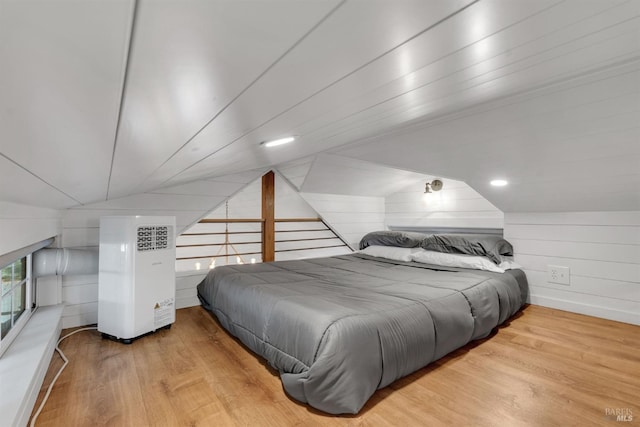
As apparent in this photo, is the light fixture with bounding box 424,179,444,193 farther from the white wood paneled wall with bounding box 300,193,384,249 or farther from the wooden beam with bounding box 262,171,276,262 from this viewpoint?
the wooden beam with bounding box 262,171,276,262

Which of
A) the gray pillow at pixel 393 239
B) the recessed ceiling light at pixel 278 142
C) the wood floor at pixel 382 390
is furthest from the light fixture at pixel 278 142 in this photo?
the gray pillow at pixel 393 239

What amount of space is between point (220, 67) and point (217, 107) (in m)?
0.21

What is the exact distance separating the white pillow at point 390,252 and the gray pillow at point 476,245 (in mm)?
369

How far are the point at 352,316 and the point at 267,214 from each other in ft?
8.18

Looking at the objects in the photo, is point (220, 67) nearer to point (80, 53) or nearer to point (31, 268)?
point (80, 53)

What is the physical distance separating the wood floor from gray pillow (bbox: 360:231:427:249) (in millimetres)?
1567

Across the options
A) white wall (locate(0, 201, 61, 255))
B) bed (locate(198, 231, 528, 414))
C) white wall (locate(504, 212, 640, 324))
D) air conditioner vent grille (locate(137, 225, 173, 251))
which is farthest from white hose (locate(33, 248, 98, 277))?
white wall (locate(504, 212, 640, 324))

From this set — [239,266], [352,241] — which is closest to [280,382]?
[239,266]

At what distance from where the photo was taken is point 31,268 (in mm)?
2342

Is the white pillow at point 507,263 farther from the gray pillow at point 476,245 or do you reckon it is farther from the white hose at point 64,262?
the white hose at point 64,262

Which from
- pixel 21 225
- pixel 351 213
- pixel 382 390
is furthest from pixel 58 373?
pixel 351 213

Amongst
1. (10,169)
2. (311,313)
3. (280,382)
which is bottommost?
(280,382)

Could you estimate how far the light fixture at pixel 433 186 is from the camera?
12.9 ft

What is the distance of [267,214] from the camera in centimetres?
393
